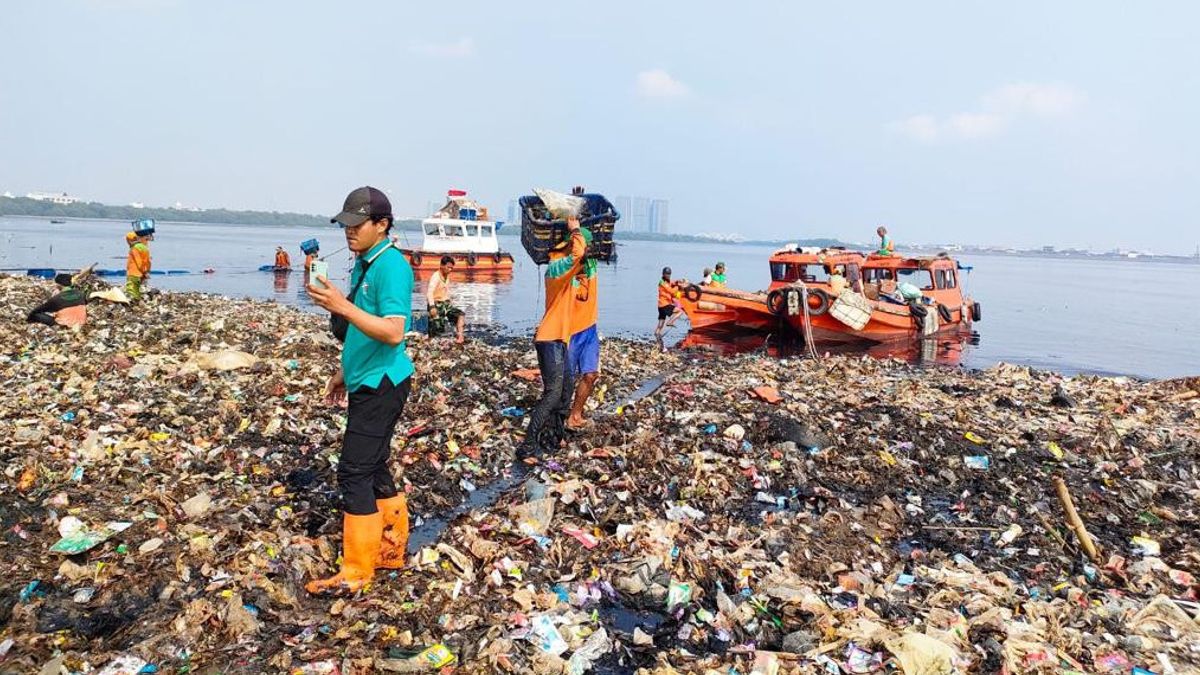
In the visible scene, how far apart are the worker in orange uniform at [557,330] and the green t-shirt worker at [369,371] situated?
2103mm

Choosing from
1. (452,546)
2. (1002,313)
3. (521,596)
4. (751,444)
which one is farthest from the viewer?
(1002,313)

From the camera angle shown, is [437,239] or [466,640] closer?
[466,640]

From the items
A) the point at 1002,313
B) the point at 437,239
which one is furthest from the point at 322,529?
the point at 1002,313

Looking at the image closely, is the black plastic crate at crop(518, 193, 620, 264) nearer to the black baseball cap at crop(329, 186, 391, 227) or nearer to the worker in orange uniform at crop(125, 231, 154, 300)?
the black baseball cap at crop(329, 186, 391, 227)

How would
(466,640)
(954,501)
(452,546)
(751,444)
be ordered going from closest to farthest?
(466,640)
(452,546)
(954,501)
(751,444)

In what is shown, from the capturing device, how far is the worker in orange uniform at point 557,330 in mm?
5613

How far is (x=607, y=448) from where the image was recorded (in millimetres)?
6152

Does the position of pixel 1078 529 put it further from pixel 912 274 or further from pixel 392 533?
pixel 912 274

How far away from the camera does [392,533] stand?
388cm

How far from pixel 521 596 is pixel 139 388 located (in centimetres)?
520

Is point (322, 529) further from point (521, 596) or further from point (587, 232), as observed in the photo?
point (587, 232)

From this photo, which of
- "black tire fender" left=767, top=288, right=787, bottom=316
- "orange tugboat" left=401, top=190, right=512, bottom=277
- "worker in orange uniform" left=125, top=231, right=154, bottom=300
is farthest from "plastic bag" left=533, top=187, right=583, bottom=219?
"orange tugboat" left=401, top=190, right=512, bottom=277

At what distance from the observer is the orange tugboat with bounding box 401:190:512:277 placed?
37.7 m

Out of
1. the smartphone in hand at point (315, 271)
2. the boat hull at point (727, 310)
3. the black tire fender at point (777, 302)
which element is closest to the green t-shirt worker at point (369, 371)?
the smartphone in hand at point (315, 271)
